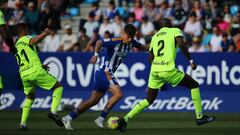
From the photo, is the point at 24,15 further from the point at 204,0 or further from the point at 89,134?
the point at 89,134

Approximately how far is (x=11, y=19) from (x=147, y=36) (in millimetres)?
5228

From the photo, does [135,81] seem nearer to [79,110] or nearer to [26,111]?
[79,110]

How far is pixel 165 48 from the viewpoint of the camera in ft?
53.7

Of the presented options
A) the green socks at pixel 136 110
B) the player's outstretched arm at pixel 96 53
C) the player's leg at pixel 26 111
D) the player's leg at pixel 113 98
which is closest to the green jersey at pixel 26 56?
the player's leg at pixel 26 111

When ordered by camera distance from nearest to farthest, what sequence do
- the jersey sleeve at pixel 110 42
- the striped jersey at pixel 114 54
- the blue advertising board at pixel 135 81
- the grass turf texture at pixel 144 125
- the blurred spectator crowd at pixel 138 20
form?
the grass turf texture at pixel 144 125
the jersey sleeve at pixel 110 42
the striped jersey at pixel 114 54
the blue advertising board at pixel 135 81
the blurred spectator crowd at pixel 138 20

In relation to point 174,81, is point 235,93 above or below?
below

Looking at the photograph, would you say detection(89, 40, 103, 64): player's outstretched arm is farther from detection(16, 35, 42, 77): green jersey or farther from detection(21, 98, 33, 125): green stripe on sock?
detection(21, 98, 33, 125): green stripe on sock

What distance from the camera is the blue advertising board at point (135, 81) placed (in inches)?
912

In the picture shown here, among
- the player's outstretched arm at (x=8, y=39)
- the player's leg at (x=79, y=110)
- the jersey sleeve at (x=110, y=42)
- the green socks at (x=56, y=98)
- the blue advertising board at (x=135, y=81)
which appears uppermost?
the player's outstretched arm at (x=8, y=39)

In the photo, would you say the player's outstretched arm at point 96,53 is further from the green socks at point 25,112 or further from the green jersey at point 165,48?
the green socks at point 25,112

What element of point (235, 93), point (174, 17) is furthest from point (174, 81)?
point (174, 17)

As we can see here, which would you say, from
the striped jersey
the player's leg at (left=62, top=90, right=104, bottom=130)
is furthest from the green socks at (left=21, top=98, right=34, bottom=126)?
the striped jersey

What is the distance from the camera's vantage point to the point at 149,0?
2786cm

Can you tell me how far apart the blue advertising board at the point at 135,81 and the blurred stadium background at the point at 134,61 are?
0.10ft
